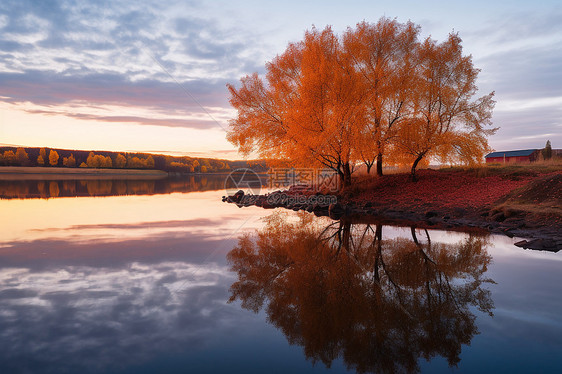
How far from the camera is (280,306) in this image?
22.5 ft

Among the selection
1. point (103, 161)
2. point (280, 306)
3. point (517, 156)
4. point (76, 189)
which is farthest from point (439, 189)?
point (103, 161)

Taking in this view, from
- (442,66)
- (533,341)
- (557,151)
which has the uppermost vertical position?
(442,66)

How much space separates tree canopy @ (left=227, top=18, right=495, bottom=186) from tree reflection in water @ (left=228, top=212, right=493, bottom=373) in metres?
11.0

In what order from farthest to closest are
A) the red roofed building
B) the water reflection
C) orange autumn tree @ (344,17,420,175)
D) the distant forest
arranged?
1. the distant forest
2. the red roofed building
3. the water reflection
4. orange autumn tree @ (344,17,420,175)

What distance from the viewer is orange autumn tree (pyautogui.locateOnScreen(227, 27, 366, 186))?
22047 mm

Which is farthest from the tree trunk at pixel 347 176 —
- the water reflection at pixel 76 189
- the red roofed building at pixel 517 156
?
the red roofed building at pixel 517 156

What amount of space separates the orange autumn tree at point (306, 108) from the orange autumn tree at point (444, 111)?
4.77 meters

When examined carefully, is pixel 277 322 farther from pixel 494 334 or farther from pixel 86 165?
pixel 86 165

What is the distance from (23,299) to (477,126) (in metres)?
27.7

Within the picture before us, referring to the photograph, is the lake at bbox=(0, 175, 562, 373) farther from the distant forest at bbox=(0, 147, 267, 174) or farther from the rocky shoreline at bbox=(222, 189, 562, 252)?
the distant forest at bbox=(0, 147, 267, 174)

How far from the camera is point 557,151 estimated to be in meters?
41.9

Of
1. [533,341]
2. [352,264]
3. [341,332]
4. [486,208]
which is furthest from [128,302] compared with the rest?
[486,208]

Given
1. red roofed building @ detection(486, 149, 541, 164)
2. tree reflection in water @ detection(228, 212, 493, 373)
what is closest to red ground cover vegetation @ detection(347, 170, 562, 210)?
tree reflection in water @ detection(228, 212, 493, 373)

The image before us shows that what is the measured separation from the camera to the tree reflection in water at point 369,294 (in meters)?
5.34
